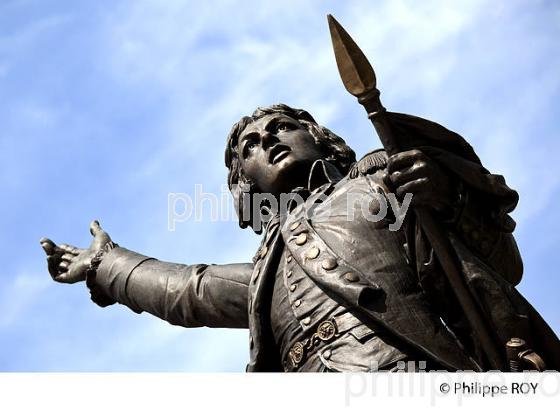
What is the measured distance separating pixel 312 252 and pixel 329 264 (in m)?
0.21

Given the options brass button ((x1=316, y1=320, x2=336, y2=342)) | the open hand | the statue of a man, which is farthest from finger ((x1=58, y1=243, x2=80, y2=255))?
brass button ((x1=316, y1=320, x2=336, y2=342))

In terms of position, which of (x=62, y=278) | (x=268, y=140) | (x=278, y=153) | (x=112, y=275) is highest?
(x=268, y=140)

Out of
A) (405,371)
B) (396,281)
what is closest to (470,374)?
(405,371)

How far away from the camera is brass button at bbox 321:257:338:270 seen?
8.51 m

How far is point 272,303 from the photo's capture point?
889cm

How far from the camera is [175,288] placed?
10.2m

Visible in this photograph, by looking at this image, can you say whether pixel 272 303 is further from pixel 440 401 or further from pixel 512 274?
pixel 440 401

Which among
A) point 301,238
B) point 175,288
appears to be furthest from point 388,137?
point 175,288

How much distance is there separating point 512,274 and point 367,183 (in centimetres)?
112

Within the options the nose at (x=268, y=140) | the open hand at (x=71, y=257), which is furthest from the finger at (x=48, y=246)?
the nose at (x=268, y=140)

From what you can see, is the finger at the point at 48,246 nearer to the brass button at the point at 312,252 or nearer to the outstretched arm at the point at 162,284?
the outstretched arm at the point at 162,284

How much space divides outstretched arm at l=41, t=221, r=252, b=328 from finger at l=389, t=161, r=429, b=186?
2.08 m

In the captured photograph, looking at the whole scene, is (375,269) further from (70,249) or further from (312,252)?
(70,249)

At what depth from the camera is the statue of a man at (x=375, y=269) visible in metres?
8.06
